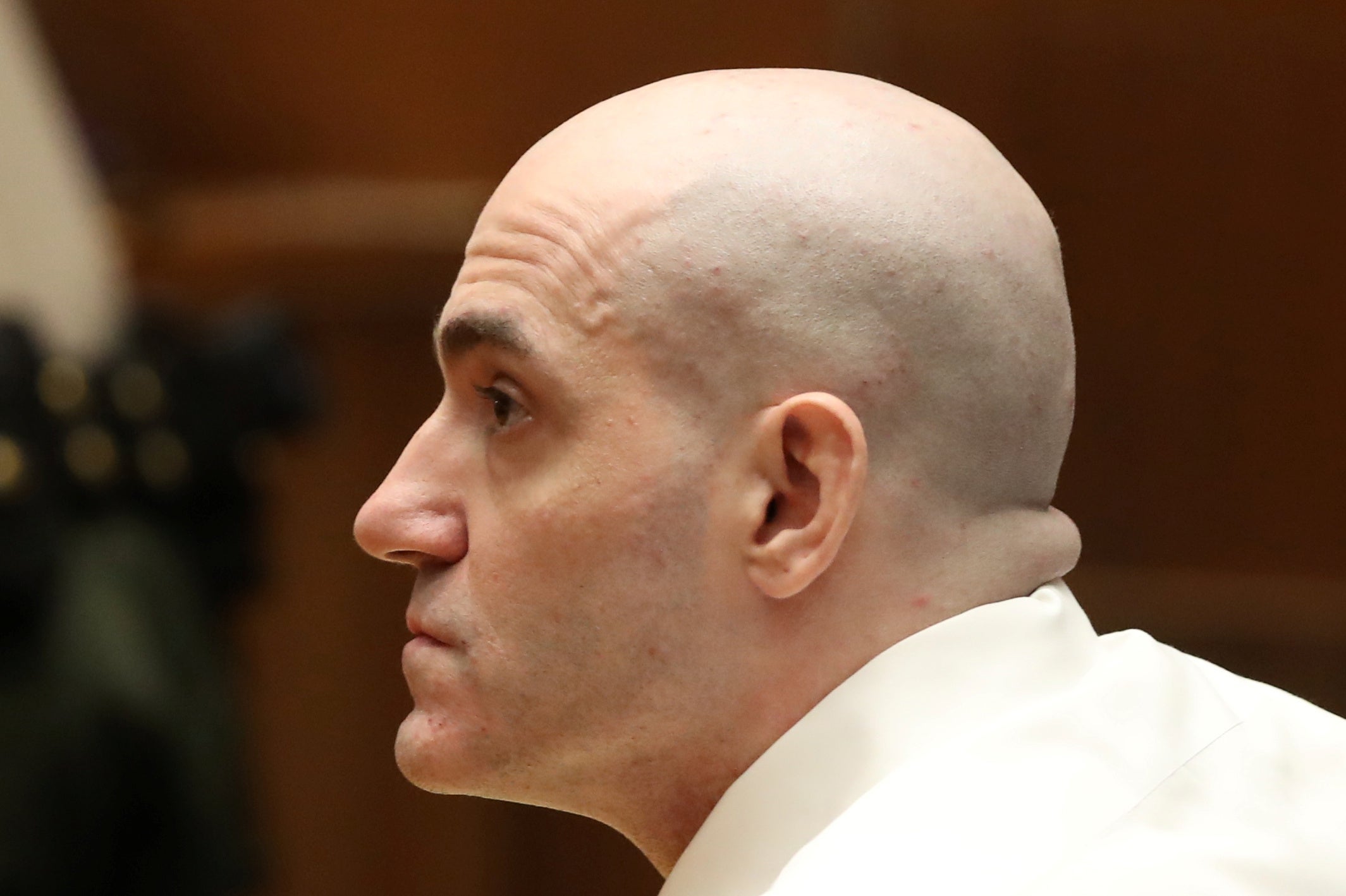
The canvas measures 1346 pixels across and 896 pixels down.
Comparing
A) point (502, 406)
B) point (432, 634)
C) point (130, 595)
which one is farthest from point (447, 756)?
point (130, 595)

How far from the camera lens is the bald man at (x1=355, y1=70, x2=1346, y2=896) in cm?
122

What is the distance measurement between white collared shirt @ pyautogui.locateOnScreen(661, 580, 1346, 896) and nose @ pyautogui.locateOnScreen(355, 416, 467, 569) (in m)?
0.30

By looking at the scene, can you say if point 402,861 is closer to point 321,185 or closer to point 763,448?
point 321,185

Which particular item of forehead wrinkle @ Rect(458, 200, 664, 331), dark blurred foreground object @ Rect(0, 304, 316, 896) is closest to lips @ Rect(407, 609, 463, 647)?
forehead wrinkle @ Rect(458, 200, 664, 331)

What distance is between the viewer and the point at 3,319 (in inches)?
107

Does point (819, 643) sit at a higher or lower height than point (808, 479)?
lower

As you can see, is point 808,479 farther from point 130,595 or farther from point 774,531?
point 130,595

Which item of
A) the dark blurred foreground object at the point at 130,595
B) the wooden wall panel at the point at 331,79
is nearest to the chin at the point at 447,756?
the dark blurred foreground object at the point at 130,595

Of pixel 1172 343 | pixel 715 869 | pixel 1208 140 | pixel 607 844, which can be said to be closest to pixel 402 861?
pixel 607 844

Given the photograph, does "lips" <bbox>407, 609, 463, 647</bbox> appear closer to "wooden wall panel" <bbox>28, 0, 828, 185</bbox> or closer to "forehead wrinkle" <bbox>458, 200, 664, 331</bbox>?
"forehead wrinkle" <bbox>458, 200, 664, 331</bbox>

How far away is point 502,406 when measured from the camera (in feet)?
4.36

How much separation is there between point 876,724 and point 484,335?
16.3 inches

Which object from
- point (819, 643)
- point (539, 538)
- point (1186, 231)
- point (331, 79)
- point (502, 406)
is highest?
point (331, 79)

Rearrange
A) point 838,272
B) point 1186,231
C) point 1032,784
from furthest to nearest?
point 1186,231 < point 838,272 < point 1032,784
